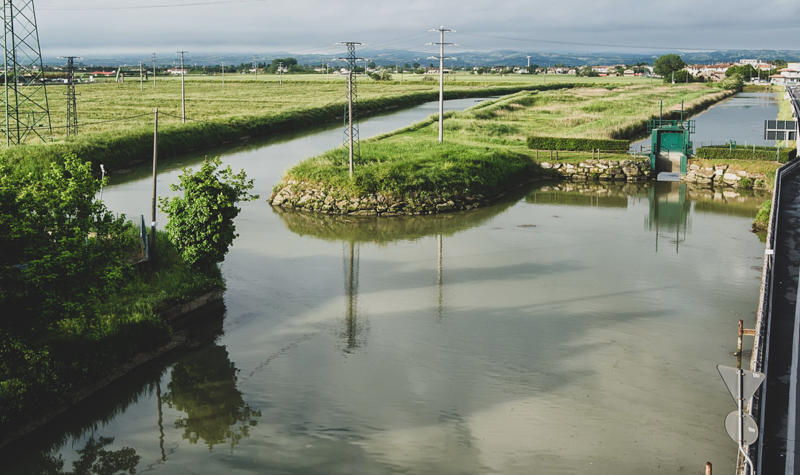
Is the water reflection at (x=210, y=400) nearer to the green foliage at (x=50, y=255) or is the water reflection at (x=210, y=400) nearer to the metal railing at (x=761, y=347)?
the green foliage at (x=50, y=255)

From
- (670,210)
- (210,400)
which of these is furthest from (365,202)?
(210,400)

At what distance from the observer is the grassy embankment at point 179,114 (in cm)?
3919

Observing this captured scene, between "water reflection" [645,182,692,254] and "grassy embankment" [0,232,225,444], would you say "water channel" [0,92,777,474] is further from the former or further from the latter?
"water reflection" [645,182,692,254]

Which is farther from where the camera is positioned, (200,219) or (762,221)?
(762,221)

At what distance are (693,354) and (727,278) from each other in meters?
6.10

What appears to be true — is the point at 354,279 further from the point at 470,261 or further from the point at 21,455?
the point at 21,455

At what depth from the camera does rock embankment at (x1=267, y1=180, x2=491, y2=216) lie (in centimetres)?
2859

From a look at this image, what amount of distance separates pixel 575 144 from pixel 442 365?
88.1ft

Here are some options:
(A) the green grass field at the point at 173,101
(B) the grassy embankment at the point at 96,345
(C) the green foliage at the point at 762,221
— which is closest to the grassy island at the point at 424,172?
(C) the green foliage at the point at 762,221

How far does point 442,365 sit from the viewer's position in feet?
48.2

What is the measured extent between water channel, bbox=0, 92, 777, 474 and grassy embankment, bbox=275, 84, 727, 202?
4246 mm

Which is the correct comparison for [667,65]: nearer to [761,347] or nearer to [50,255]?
[761,347]

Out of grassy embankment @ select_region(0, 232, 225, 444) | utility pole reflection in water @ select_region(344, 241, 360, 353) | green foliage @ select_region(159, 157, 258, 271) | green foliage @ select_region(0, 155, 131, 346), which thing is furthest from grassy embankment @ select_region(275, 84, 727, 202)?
green foliage @ select_region(0, 155, 131, 346)

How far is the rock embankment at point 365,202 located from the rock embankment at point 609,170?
29.5ft
